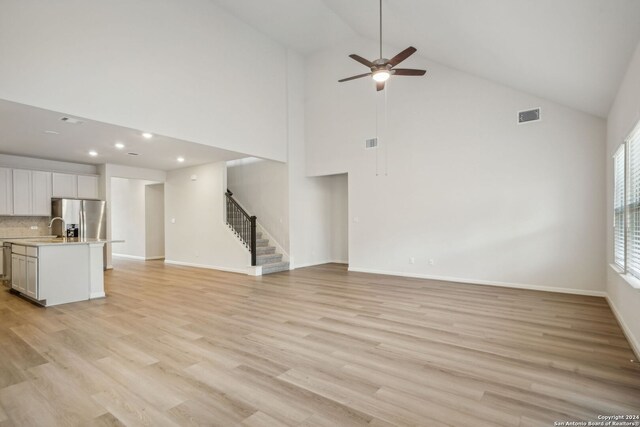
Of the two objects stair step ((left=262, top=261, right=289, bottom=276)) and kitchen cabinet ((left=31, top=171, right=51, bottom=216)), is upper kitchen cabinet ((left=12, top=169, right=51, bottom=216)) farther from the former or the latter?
stair step ((left=262, top=261, right=289, bottom=276))

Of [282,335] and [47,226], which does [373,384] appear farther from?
[47,226]

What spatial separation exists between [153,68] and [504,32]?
5.26 metres

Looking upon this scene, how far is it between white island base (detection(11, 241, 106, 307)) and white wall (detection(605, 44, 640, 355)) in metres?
7.03

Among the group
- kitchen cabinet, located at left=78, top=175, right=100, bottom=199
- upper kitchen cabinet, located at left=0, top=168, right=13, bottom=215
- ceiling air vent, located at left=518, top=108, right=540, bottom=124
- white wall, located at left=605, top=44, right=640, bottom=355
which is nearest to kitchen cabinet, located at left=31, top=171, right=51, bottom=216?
upper kitchen cabinet, located at left=0, top=168, right=13, bottom=215

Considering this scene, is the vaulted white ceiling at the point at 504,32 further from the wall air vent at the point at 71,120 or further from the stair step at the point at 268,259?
the stair step at the point at 268,259

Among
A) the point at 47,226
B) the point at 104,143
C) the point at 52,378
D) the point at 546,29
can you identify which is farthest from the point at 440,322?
the point at 47,226

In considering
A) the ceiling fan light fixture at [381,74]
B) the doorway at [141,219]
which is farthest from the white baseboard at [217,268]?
the ceiling fan light fixture at [381,74]

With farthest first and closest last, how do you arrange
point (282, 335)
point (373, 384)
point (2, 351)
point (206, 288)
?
point (206, 288) < point (282, 335) < point (2, 351) < point (373, 384)

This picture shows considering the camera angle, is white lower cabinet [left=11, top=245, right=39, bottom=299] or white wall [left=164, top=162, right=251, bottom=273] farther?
white wall [left=164, top=162, right=251, bottom=273]

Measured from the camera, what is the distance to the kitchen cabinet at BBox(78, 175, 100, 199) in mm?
8234

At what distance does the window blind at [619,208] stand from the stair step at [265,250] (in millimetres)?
6632

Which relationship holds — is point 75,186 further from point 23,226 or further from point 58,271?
point 58,271

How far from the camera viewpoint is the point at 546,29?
3.14 meters

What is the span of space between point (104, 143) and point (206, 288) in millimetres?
3484
